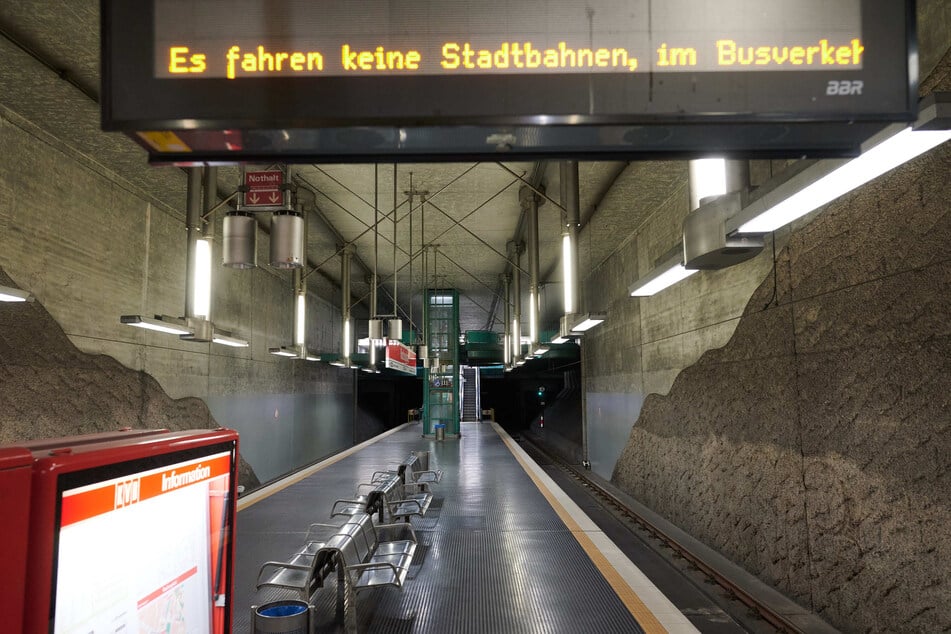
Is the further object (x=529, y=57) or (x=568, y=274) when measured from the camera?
(x=568, y=274)

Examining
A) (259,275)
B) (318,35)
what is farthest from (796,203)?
(259,275)

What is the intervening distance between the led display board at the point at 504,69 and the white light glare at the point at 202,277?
5002mm

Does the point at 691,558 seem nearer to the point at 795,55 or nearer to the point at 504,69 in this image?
the point at 795,55

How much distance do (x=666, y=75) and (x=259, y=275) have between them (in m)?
14.6

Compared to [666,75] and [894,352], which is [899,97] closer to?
[666,75]

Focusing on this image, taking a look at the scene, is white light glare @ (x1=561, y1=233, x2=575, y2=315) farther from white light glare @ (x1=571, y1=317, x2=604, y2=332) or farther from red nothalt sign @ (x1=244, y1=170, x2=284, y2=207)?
red nothalt sign @ (x1=244, y1=170, x2=284, y2=207)

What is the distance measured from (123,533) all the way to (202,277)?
5470mm

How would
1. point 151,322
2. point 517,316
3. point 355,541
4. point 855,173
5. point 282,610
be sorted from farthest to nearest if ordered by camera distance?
point 517,316 → point 151,322 → point 355,541 → point 282,610 → point 855,173

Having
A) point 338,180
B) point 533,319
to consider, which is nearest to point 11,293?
point 338,180

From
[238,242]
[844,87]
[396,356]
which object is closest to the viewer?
[844,87]

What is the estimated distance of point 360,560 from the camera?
453cm

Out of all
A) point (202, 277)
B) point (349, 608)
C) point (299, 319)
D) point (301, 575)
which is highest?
point (202, 277)

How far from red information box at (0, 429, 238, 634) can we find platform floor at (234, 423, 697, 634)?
6.95 feet

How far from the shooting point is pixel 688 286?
32.3ft
